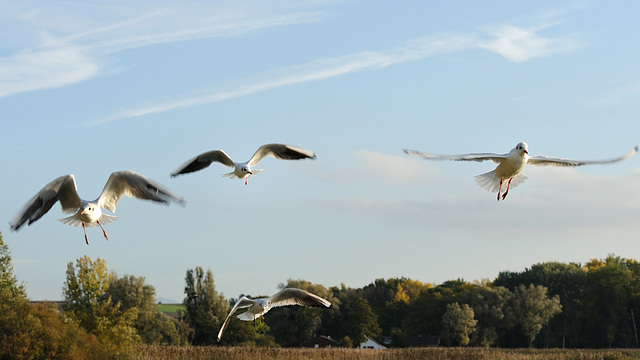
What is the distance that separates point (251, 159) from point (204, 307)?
4824cm

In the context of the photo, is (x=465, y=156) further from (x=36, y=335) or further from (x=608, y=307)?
(x=608, y=307)

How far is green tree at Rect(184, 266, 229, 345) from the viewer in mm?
67125

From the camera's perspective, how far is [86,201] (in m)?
18.2

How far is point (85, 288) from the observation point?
43.4 m

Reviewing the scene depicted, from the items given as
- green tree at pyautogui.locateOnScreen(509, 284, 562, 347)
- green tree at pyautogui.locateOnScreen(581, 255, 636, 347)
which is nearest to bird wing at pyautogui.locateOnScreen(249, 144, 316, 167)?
green tree at pyautogui.locateOnScreen(509, 284, 562, 347)

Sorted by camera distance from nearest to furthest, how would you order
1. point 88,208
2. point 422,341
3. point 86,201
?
point 88,208 < point 86,201 < point 422,341

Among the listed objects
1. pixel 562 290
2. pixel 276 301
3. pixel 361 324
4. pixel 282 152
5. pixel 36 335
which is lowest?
pixel 36 335

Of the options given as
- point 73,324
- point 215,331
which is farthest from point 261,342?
point 73,324

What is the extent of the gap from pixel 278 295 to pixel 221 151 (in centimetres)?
458

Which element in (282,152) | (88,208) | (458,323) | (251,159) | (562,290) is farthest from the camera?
(562,290)

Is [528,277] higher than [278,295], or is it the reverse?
[528,277]

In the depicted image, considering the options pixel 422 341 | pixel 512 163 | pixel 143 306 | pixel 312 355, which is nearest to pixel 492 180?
pixel 512 163

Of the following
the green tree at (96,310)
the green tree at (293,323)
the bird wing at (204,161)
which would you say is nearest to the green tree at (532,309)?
the green tree at (293,323)

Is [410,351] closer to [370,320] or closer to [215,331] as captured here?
[215,331]
